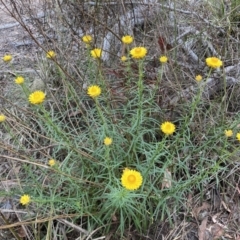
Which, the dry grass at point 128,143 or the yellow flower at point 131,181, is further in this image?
the dry grass at point 128,143

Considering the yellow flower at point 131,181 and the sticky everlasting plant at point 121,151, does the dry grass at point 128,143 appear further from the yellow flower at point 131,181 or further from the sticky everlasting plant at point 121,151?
the yellow flower at point 131,181

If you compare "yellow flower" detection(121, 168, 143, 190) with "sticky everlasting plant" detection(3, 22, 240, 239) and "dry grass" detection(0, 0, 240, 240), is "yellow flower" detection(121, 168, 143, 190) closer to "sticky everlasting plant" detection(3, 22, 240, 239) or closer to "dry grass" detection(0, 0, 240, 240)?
"sticky everlasting plant" detection(3, 22, 240, 239)

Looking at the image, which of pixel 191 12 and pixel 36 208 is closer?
pixel 36 208

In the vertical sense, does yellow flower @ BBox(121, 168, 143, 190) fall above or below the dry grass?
above

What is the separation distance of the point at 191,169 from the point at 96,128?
0.53 m

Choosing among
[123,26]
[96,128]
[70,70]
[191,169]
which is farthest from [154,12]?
[191,169]

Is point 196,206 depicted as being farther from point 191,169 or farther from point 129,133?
point 129,133

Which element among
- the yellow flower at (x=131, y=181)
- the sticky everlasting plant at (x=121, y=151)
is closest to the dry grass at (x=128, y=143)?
the sticky everlasting plant at (x=121, y=151)

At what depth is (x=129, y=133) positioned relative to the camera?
175 cm

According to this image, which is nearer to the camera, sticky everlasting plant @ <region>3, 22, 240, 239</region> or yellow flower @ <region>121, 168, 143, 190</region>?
yellow flower @ <region>121, 168, 143, 190</region>

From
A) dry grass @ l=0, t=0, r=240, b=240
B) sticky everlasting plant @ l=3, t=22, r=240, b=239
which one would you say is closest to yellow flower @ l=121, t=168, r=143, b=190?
sticky everlasting plant @ l=3, t=22, r=240, b=239

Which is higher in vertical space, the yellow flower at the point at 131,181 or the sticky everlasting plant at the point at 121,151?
the yellow flower at the point at 131,181

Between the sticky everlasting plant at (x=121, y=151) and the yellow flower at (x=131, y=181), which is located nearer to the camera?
the yellow flower at (x=131, y=181)

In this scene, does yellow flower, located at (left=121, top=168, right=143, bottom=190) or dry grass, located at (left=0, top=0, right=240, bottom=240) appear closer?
yellow flower, located at (left=121, top=168, right=143, bottom=190)
